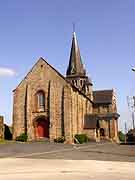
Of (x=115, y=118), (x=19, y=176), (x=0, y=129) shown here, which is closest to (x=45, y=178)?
(x=19, y=176)

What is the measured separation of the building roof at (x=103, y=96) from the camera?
66938 mm

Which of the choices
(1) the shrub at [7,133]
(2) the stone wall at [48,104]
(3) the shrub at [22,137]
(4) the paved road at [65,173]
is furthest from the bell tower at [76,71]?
(4) the paved road at [65,173]

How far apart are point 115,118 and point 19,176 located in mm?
53831

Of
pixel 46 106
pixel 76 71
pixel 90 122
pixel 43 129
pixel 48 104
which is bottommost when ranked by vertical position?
pixel 43 129

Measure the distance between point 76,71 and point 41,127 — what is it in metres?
24.8

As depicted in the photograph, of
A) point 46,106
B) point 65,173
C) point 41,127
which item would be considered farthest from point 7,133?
point 65,173

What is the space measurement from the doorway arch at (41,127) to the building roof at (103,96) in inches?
924

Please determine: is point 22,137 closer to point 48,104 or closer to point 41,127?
point 41,127

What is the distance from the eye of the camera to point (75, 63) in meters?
67.7

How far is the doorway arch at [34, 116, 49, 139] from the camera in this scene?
147 ft

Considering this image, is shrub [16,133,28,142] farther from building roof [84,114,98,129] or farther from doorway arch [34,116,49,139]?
building roof [84,114,98,129]

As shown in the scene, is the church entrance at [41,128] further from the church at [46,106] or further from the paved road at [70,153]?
the paved road at [70,153]

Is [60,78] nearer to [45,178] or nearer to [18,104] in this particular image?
[18,104]

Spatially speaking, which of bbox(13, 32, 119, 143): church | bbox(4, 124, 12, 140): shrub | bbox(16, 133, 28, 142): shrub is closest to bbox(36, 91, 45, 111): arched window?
bbox(13, 32, 119, 143): church
